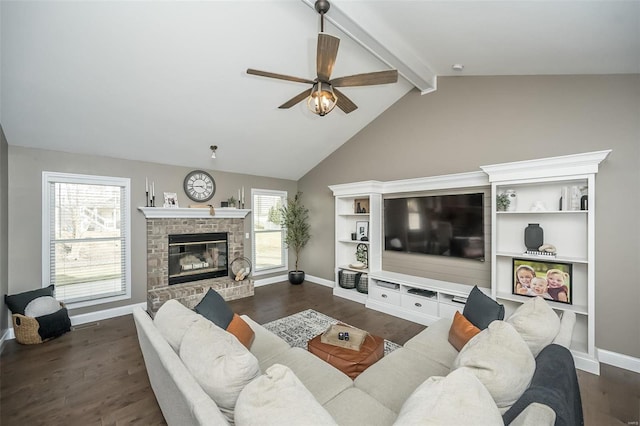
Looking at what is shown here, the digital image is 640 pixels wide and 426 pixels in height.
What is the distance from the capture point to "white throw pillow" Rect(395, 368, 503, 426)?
2.85ft

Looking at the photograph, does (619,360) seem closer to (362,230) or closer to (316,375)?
(316,375)

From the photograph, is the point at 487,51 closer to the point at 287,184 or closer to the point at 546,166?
the point at 546,166

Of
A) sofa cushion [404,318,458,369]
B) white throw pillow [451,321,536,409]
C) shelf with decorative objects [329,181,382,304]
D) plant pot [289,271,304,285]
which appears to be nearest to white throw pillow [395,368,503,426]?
white throw pillow [451,321,536,409]

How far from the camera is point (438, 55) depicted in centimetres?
335

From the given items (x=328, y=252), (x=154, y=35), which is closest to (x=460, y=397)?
(x=154, y=35)

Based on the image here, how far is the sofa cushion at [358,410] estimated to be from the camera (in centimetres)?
144

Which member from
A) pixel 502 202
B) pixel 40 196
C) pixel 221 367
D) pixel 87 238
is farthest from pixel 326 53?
pixel 87 238

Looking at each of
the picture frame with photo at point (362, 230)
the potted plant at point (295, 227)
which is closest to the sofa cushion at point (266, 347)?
the picture frame with photo at point (362, 230)

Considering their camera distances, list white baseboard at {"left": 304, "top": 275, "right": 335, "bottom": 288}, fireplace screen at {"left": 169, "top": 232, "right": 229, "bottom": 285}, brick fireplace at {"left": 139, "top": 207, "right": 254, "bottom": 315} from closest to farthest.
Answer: brick fireplace at {"left": 139, "top": 207, "right": 254, "bottom": 315}
fireplace screen at {"left": 169, "top": 232, "right": 229, "bottom": 285}
white baseboard at {"left": 304, "top": 275, "right": 335, "bottom": 288}

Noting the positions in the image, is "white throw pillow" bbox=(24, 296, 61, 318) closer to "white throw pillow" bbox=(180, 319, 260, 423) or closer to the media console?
"white throw pillow" bbox=(180, 319, 260, 423)

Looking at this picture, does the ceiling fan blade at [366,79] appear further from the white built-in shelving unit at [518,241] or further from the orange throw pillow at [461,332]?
the orange throw pillow at [461,332]

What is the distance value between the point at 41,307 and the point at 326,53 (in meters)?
4.47

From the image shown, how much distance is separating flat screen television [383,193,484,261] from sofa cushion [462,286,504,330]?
1.51 m

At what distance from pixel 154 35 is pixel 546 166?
13.9 feet
